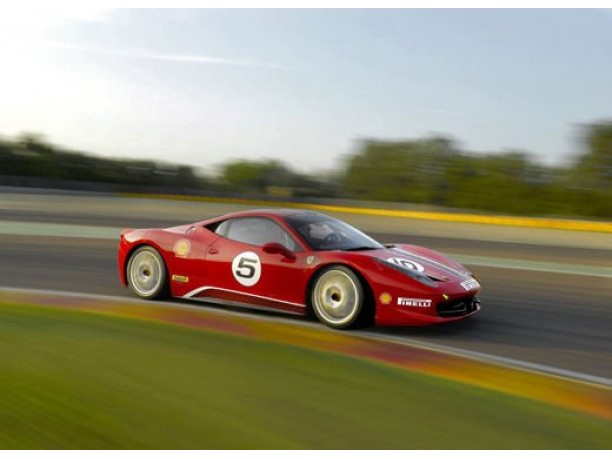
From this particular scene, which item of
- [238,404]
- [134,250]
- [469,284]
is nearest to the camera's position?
[238,404]

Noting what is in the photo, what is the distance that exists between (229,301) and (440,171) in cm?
4425

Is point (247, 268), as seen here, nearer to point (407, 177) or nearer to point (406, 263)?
point (406, 263)

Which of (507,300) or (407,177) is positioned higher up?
(407,177)

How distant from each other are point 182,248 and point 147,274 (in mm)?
682

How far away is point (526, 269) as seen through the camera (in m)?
12.2

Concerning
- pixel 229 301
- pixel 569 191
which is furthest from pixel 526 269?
pixel 569 191

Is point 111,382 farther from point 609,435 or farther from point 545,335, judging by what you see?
point 545,335

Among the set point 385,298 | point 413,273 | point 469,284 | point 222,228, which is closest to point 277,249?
point 222,228

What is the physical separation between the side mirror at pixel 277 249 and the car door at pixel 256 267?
25mm

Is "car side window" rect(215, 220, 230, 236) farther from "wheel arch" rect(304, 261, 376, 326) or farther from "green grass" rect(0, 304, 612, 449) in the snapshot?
"green grass" rect(0, 304, 612, 449)

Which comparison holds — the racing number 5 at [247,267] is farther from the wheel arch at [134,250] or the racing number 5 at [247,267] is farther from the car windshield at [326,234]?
the wheel arch at [134,250]

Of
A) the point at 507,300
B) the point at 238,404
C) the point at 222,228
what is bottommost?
the point at 238,404

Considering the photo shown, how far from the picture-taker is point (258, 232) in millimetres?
7566

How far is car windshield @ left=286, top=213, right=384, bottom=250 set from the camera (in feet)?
24.0
